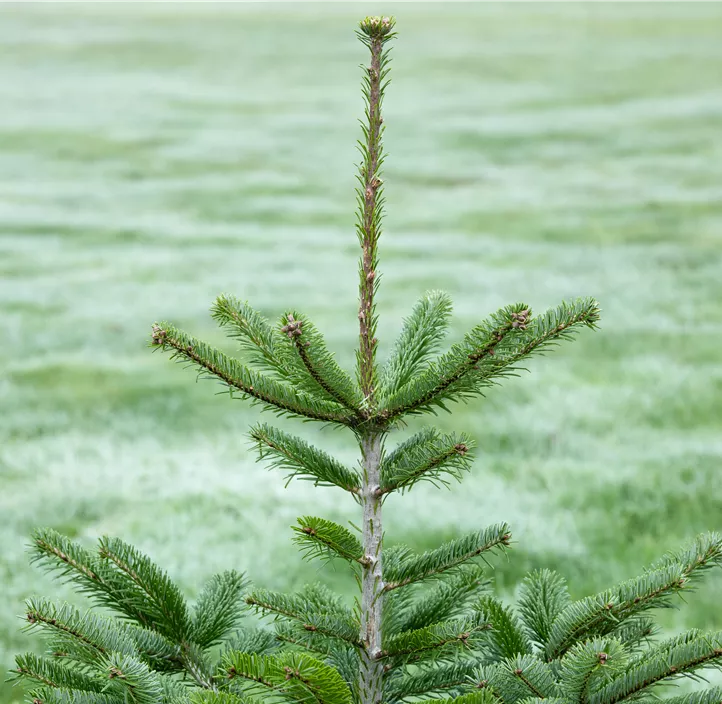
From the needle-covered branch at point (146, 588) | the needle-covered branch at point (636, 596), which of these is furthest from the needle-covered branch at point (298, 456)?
the needle-covered branch at point (636, 596)

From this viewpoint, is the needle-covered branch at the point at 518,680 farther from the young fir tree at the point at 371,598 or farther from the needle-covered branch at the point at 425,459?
the needle-covered branch at the point at 425,459

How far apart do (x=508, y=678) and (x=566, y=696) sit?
115 millimetres

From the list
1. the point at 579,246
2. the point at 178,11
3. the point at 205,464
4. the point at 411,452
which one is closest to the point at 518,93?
the point at 579,246

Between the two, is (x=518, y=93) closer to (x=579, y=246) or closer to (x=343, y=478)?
(x=579, y=246)

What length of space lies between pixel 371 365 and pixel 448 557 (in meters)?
0.39

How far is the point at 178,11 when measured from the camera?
23.1 m

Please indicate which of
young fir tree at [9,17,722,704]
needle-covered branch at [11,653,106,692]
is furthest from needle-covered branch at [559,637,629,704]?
needle-covered branch at [11,653,106,692]

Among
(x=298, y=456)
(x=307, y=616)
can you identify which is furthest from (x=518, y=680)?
(x=298, y=456)

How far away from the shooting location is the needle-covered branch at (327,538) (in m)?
1.66

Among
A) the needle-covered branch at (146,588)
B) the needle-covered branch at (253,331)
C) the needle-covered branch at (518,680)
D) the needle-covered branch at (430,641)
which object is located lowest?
the needle-covered branch at (518,680)

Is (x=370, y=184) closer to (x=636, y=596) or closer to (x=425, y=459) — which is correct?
(x=425, y=459)

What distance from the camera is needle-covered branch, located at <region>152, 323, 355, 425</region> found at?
166cm

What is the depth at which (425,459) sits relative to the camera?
177cm

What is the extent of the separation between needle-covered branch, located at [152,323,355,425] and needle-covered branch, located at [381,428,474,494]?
0.39 feet
